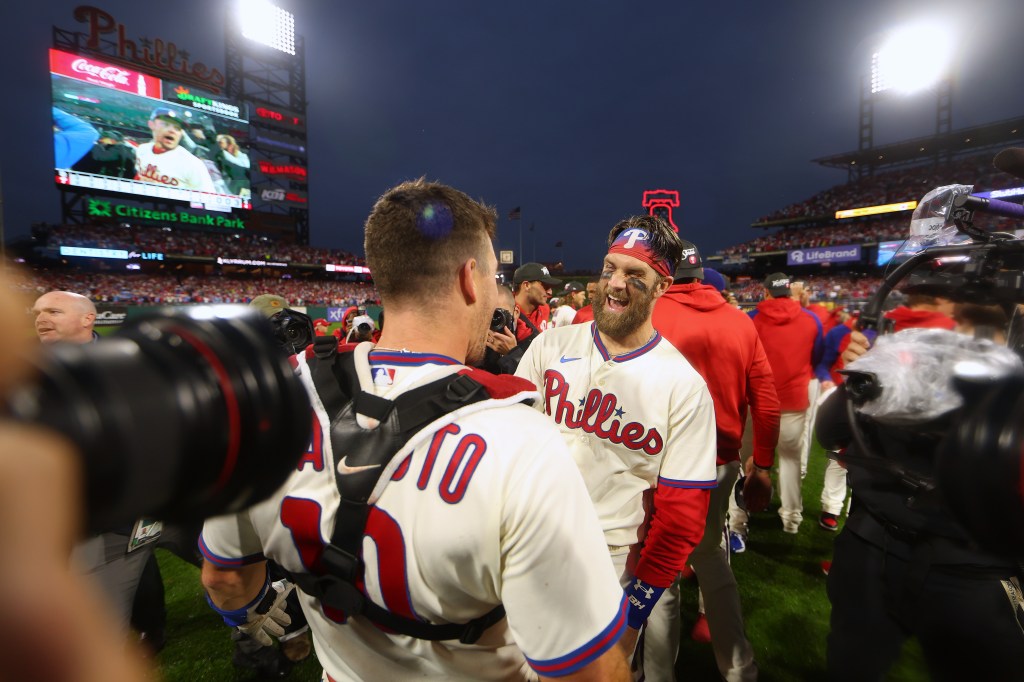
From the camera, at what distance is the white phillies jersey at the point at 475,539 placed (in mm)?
1119

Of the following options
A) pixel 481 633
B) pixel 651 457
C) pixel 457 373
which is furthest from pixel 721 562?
pixel 457 373

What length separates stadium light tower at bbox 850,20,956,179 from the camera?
2934 centimetres

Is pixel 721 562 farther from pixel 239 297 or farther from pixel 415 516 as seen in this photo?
pixel 239 297

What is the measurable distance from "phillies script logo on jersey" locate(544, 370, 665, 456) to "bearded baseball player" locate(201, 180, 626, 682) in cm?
111

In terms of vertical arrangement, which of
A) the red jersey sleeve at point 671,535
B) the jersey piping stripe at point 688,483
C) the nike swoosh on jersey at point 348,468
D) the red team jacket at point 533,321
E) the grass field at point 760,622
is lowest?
the grass field at point 760,622

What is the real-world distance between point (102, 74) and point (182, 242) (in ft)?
39.5

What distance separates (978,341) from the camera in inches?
58.1

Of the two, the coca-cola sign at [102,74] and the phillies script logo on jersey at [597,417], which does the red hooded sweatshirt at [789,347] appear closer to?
the phillies script logo on jersey at [597,417]

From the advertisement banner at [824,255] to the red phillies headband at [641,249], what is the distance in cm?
3948

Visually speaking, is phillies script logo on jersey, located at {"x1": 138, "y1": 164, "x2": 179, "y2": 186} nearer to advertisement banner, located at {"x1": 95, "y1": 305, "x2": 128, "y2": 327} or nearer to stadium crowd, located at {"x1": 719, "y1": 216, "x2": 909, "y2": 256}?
advertisement banner, located at {"x1": 95, "y1": 305, "x2": 128, "y2": 327}

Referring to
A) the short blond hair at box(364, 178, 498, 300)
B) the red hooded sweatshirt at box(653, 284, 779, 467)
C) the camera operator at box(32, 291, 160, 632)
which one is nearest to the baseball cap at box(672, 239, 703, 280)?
the red hooded sweatshirt at box(653, 284, 779, 467)

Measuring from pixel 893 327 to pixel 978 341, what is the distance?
0.39 m

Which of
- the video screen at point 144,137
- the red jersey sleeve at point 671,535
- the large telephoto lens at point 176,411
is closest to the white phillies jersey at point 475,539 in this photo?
the large telephoto lens at point 176,411

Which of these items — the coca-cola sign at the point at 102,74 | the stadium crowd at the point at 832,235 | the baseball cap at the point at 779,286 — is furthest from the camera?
the stadium crowd at the point at 832,235
